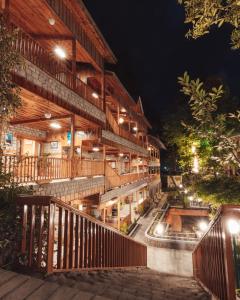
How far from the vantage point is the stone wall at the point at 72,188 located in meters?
7.64

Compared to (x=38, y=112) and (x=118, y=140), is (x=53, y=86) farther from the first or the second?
(x=118, y=140)

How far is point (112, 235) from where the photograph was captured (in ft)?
19.8

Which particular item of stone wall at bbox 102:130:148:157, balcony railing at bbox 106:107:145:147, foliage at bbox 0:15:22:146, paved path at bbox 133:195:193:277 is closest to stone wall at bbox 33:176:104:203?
foliage at bbox 0:15:22:146

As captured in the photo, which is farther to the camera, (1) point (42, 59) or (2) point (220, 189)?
(2) point (220, 189)

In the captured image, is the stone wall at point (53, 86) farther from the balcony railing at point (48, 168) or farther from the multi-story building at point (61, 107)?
the balcony railing at point (48, 168)

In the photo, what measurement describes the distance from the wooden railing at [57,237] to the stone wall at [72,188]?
267cm

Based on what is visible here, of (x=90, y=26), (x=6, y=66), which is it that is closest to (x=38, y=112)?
(x=90, y=26)

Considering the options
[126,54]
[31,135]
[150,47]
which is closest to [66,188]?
[31,135]

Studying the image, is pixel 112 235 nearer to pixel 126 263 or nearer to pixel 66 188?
pixel 126 263

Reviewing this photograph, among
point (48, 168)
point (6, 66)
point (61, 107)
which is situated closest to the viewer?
point (6, 66)

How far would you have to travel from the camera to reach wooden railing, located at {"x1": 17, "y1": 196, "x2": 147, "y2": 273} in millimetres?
3400

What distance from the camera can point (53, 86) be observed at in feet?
28.5

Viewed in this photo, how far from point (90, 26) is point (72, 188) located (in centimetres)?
861

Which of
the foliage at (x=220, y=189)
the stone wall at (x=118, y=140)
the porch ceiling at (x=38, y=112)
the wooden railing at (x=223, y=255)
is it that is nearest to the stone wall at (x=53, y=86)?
the porch ceiling at (x=38, y=112)
